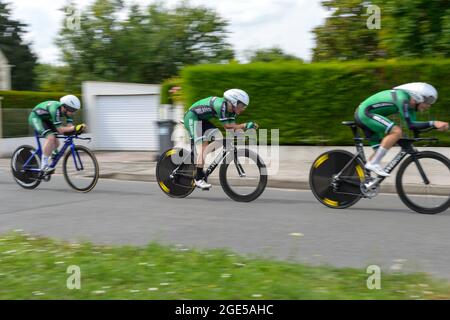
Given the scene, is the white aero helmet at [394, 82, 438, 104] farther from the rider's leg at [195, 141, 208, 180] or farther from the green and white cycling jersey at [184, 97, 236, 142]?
the rider's leg at [195, 141, 208, 180]

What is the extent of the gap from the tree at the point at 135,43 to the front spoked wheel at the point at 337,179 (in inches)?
936

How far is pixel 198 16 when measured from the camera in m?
34.2

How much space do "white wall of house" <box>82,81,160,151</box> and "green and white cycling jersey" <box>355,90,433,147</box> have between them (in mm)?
14387

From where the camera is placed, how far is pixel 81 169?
9.95m

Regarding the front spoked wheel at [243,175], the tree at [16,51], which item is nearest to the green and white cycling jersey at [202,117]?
the front spoked wheel at [243,175]

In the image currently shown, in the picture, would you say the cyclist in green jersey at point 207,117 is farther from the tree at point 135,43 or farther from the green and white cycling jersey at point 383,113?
the tree at point 135,43

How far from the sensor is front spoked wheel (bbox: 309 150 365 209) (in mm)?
7793

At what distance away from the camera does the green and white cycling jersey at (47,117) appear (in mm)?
9789

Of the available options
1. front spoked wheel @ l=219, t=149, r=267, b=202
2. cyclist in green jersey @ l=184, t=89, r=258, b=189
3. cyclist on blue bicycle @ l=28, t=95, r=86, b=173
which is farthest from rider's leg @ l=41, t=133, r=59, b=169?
front spoked wheel @ l=219, t=149, r=267, b=202

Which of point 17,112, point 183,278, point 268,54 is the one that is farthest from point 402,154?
point 268,54

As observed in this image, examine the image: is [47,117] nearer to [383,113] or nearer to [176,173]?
[176,173]

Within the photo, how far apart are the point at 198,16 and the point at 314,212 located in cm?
2810

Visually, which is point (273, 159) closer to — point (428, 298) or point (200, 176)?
point (200, 176)

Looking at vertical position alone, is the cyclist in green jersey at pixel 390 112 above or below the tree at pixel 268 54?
below
